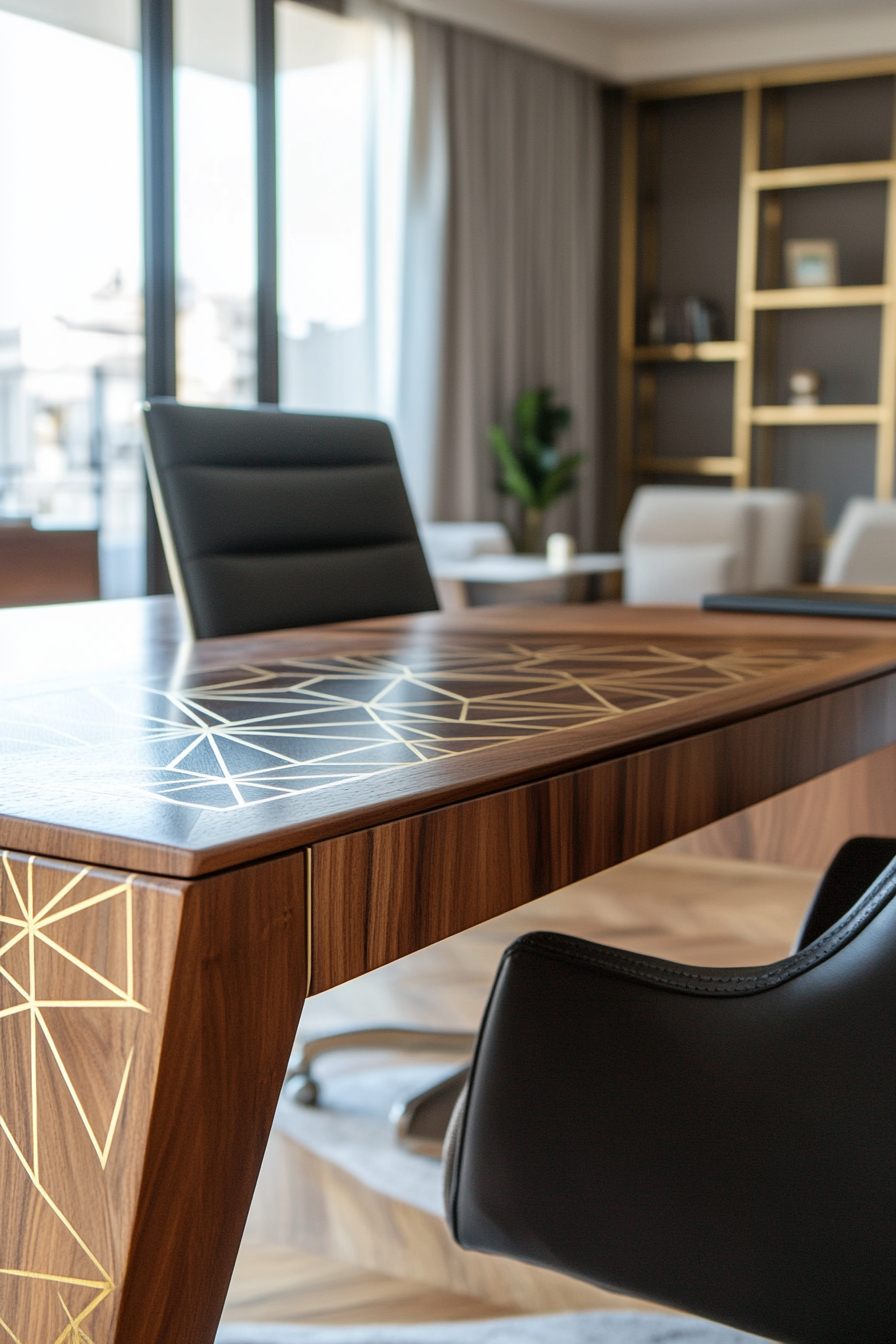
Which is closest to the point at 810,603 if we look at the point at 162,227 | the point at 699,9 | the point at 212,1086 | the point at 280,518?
the point at 280,518

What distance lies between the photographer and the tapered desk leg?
0.56 metres

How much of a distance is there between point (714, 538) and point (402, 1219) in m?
3.65

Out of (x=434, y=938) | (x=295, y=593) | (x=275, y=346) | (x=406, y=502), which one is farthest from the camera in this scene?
(x=275, y=346)

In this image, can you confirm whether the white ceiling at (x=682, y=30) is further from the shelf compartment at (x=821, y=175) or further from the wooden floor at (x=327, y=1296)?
the wooden floor at (x=327, y=1296)

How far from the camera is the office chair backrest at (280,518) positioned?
1655mm

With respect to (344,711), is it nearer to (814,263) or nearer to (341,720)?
(341,720)

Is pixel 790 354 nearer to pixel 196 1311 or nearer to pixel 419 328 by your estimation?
pixel 419 328

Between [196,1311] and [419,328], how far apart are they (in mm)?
5280

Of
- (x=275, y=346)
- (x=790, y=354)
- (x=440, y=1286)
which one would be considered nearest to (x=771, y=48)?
(x=790, y=354)

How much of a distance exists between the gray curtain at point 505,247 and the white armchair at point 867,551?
2072mm

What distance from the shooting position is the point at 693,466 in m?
6.62

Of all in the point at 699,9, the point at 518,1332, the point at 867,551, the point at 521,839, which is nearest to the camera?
the point at 521,839

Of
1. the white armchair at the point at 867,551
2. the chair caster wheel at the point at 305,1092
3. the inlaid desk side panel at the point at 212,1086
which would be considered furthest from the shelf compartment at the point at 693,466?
the inlaid desk side panel at the point at 212,1086

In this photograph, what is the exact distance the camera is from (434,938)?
2.28 feet
